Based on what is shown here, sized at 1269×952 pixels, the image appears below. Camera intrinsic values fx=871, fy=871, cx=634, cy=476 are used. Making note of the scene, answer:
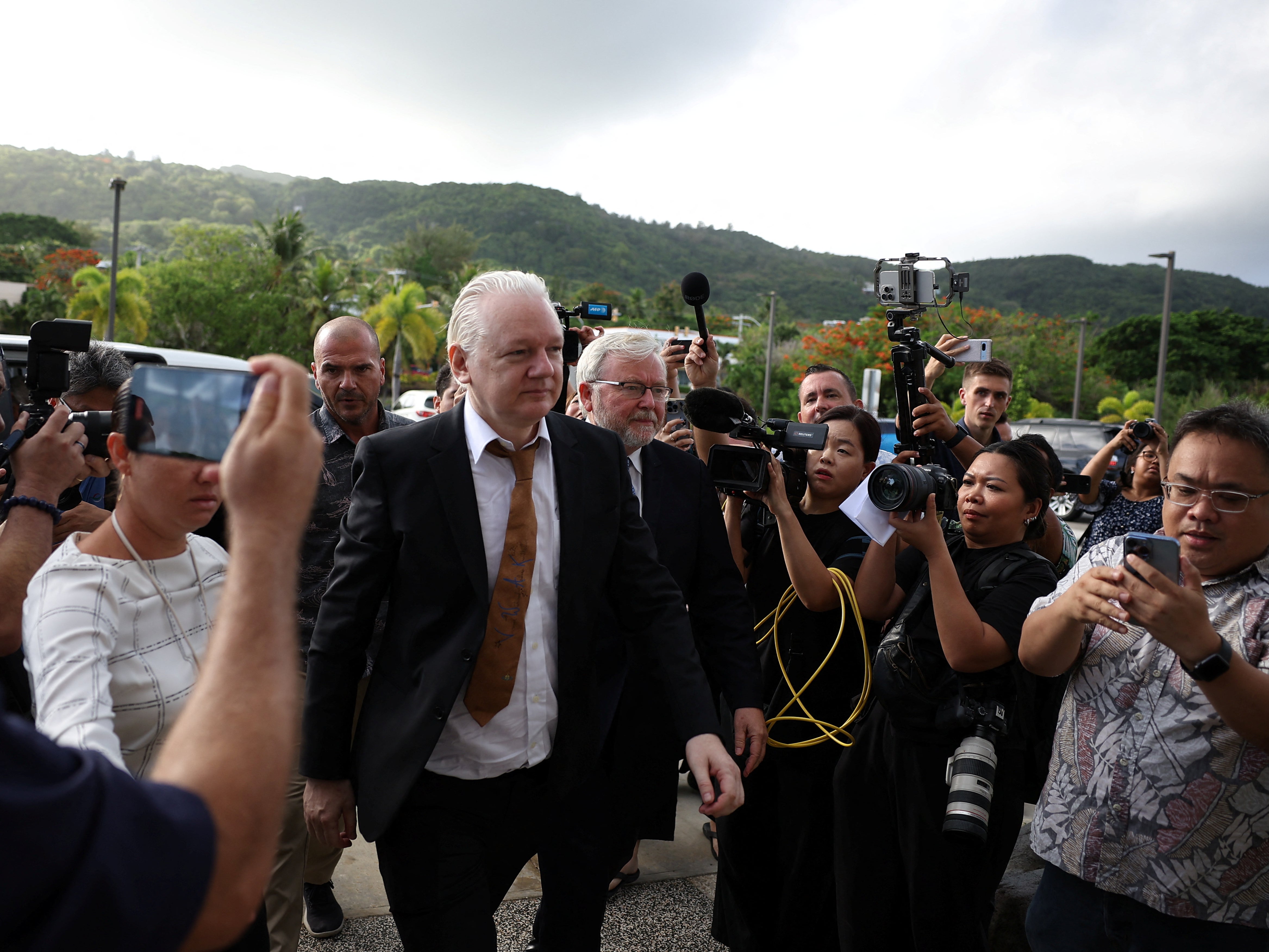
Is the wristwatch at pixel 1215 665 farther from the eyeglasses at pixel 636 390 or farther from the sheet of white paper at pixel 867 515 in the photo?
the eyeglasses at pixel 636 390

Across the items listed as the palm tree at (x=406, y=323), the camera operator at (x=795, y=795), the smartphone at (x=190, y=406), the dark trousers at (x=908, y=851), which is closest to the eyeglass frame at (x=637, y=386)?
the camera operator at (x=795, y=795)

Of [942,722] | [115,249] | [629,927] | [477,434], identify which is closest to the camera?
[477,434]

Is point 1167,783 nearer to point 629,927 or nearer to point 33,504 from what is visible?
point 629,927

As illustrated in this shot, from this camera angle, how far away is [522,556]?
2.19 metres

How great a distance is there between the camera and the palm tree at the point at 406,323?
119ft

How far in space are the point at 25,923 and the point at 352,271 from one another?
48.7m

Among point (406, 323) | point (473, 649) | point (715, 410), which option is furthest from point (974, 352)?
point (406, 323)

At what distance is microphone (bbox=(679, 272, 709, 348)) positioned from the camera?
370 cm

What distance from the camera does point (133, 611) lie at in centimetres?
164

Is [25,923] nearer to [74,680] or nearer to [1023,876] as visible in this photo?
[74,680]

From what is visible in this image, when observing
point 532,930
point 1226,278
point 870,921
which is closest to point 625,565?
point 870,921

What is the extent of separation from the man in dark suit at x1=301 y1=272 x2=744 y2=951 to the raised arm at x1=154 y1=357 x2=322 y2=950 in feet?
4.09

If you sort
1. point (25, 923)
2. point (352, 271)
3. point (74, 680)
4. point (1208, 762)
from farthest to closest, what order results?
point (352, 271), point (1208, 762), point (74, 680), point (25, 923)

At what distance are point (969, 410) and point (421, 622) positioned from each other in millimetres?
3555
